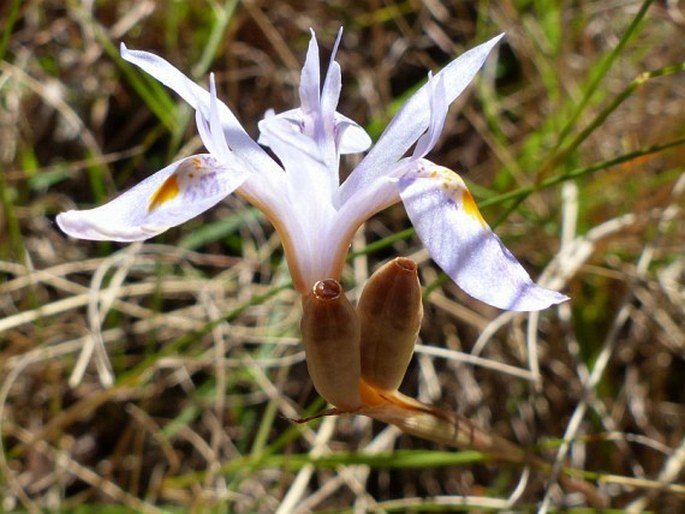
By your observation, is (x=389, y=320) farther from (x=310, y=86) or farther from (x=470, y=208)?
(x=310, y=86)

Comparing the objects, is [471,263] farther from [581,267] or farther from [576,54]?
[576,54]

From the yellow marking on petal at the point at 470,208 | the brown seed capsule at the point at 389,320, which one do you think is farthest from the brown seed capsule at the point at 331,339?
the yellow marking on petal at the point at 470,208

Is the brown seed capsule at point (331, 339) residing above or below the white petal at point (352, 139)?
below

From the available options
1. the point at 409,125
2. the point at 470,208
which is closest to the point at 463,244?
the point at 470,208

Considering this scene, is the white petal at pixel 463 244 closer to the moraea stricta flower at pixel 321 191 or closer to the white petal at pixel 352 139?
the moraea stricta flower at pixel 321 191

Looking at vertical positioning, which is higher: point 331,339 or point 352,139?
point 352,139

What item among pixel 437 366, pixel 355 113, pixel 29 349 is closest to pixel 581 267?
pixel 437 366

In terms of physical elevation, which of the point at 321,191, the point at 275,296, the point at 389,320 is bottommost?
the point at 275,296
